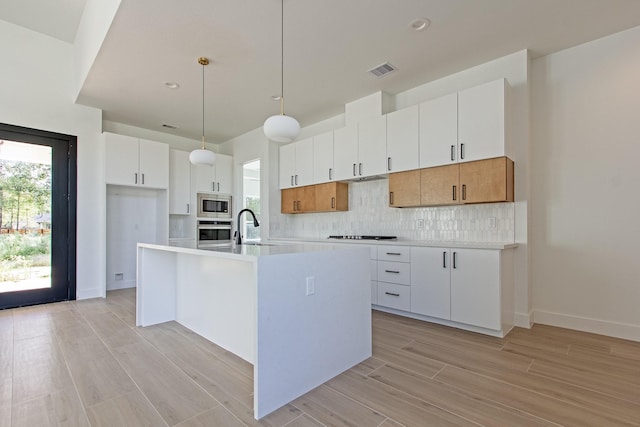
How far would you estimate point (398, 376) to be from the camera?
210cm

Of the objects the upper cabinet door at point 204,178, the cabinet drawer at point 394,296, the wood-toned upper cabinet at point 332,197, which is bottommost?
the cabinet drawer at point 394,296

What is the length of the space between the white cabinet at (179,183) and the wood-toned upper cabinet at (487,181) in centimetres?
468

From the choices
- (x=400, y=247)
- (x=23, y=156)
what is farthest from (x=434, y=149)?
(x=23, y=156)

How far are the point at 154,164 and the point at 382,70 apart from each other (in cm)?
392

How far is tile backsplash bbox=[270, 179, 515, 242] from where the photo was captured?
331cm

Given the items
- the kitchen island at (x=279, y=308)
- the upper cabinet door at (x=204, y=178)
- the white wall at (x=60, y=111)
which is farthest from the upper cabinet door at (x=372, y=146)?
the white wall at (x=60, y=111)

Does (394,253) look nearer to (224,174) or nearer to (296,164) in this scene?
(296,164)

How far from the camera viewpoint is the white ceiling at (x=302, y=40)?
8.23 ft

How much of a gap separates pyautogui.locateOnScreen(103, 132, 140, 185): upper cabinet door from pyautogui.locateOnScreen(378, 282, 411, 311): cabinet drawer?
413cm

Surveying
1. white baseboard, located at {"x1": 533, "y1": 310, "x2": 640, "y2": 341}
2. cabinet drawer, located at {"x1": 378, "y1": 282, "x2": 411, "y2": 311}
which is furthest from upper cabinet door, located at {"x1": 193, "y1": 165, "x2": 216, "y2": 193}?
white baseboard, located at {"x1": 533, "y1": 310, "x2": 640, "y2": 341}

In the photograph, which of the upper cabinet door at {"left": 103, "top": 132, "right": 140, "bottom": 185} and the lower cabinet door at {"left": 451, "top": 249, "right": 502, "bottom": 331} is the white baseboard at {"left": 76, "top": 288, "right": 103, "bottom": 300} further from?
the lower cabinet door at {"left": 451, "top": 249, "right": 502, "bottom": 331}

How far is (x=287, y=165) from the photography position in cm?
529

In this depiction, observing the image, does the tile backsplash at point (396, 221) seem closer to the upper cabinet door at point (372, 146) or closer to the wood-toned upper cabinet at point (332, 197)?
the wood-toned upper cabinet at point (332, 197)

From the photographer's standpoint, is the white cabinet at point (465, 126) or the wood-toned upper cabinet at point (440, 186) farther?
the wood-toned upper cabinet at point (440, 186)
